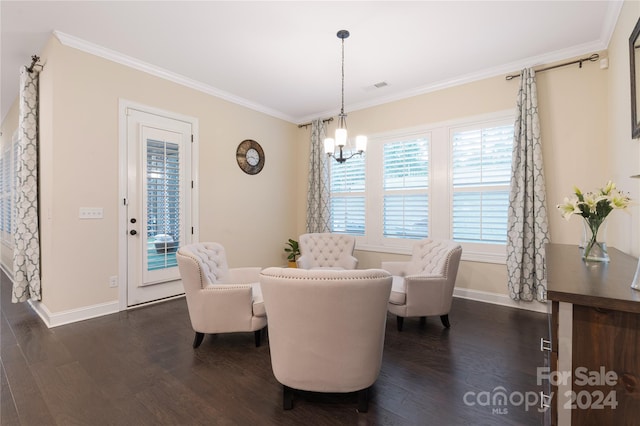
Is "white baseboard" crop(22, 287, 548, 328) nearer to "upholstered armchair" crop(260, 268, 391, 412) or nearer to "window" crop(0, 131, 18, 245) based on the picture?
"window" crop(0, 131, 18, 245)

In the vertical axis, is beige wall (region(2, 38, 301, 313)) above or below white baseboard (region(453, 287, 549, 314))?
above

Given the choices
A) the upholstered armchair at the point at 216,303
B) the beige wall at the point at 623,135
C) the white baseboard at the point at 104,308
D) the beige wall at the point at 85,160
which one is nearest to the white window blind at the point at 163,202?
the beige wall at the point at 85,160

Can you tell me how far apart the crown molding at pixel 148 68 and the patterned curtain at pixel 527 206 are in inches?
152

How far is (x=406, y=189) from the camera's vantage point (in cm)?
441

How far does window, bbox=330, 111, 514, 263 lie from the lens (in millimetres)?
3689

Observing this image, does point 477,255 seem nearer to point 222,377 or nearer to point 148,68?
point 222,377

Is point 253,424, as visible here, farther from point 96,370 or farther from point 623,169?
point 623,169

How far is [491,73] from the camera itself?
3689 millimetres

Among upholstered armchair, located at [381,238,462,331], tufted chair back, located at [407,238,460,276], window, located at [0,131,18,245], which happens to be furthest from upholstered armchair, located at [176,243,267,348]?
window, located at [0,131,18,245]

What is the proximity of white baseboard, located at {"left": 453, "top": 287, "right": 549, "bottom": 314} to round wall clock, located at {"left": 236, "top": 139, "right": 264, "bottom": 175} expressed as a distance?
370 cm

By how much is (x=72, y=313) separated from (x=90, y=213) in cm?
108

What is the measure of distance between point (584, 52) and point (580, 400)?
12.6 ft

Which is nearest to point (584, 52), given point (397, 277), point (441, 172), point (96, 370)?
point (441, 172)

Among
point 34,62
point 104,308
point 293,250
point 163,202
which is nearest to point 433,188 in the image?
point 293,250
